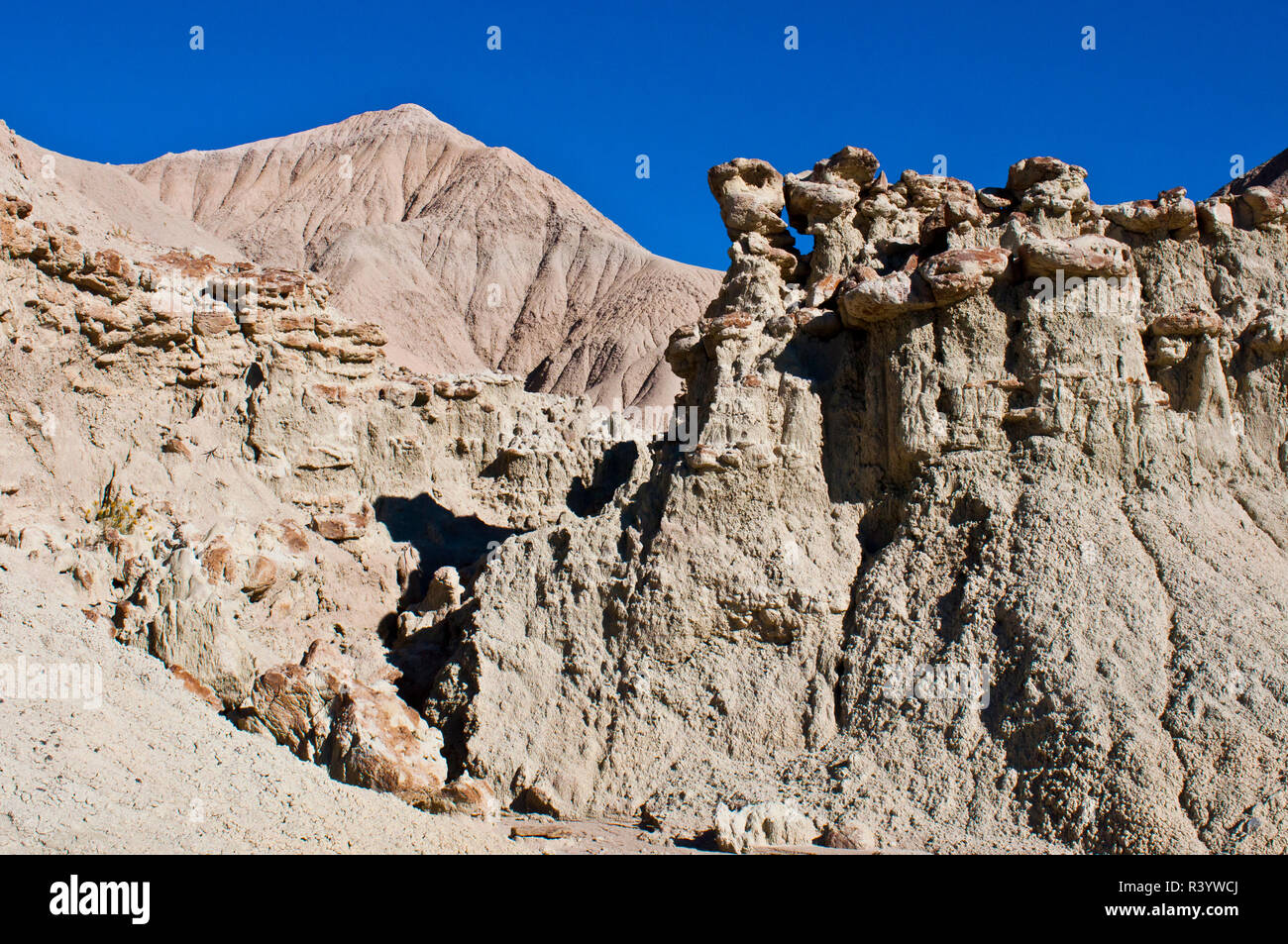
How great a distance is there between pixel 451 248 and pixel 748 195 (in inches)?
2046

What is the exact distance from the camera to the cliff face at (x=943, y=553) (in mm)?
11102

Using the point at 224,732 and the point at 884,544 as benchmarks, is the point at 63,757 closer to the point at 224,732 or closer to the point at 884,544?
the point at 224,732

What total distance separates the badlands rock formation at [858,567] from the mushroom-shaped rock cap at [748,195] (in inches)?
1.9

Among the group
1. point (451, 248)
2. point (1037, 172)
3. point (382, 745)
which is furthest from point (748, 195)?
point (451, 248)

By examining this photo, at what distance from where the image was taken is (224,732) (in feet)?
37.7

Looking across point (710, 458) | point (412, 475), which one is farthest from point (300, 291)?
point (710, 458)

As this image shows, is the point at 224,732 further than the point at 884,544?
No

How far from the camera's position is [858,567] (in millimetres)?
13102

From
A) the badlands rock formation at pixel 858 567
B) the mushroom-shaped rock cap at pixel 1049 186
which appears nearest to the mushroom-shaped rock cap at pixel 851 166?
the badlands rock formation at pixel 858 567

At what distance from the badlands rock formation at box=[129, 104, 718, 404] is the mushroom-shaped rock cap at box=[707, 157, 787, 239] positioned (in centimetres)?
3423

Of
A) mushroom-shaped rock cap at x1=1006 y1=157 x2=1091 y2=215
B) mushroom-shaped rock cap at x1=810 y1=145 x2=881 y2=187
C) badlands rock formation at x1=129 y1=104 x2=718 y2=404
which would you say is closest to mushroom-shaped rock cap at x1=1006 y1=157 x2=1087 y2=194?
mushroom-shaped rock cap at x1=1006 y1=157 x2=1091 y2=215

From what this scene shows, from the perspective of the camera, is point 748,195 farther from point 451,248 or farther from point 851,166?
point 451,248

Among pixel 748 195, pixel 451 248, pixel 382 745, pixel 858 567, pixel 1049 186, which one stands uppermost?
pixel 451 248

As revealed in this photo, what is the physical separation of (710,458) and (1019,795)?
4824mm
